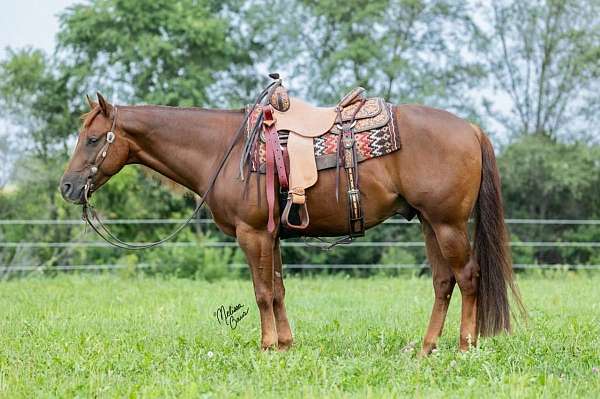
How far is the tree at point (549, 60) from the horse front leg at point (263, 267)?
19.4 meters

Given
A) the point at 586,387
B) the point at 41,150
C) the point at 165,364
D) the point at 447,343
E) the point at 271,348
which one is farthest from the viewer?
the point at 41,150

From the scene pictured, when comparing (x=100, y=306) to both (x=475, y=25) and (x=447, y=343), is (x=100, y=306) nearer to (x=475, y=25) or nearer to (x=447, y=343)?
(x=447, y=343)

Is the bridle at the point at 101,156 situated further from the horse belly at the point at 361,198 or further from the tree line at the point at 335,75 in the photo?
the tree line at the point at 335,75

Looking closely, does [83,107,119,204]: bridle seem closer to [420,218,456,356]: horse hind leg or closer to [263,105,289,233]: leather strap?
[263,105,289,233]: leather strap

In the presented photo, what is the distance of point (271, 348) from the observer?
5277mm

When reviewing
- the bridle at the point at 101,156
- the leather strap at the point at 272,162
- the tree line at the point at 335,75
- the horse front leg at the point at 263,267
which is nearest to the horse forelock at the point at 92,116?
the bridle at the point at 101,156

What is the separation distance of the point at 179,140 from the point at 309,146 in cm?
104

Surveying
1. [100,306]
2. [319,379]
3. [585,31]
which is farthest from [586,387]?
[585,31]

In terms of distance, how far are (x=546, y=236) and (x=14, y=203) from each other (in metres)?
14.4

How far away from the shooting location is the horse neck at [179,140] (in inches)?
220

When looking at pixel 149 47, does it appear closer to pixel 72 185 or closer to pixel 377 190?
pixel 72 185

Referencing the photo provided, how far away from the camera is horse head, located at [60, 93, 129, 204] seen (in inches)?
217

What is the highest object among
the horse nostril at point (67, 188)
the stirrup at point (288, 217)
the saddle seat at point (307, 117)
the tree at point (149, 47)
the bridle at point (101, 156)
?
the tree at point (149, 47)

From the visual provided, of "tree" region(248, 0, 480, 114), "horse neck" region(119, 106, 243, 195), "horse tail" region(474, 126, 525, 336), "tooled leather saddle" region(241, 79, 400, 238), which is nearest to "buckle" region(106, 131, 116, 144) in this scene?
"horse neck" region(119, 106, 243, 195)
